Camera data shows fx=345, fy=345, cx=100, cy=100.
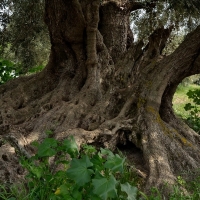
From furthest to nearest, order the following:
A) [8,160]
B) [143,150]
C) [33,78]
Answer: [33,78]
[143,150]
[8,160]

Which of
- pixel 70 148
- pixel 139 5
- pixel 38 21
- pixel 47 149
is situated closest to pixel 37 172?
pixel 47 149

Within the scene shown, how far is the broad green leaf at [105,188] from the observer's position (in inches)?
97.4

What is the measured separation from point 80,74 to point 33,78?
1.05 metres

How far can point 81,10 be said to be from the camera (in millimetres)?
5863

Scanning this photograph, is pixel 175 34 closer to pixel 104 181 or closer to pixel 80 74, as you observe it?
pixel 80 74

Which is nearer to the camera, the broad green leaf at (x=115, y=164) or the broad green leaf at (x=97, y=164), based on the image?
the broad green leaf at (x=115, y=164)

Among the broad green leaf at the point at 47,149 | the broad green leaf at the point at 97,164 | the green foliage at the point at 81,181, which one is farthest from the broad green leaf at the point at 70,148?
the broad green leaf at the point at 97,164

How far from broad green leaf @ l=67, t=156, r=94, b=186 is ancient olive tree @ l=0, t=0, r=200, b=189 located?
158 cm

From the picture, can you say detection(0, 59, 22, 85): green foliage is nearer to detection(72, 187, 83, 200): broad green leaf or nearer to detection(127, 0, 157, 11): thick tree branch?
detection(127, 0, 157, 11): thick tree branch

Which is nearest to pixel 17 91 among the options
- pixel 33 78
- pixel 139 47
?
pixel 33 78

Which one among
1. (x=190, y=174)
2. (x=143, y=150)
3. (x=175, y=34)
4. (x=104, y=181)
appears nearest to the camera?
(x=104, y=181)

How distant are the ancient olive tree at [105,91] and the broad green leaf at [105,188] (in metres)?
1.64

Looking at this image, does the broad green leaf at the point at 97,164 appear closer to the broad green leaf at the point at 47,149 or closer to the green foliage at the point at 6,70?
the broad green leaf at the point at 47,149

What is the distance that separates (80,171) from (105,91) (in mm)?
3422
